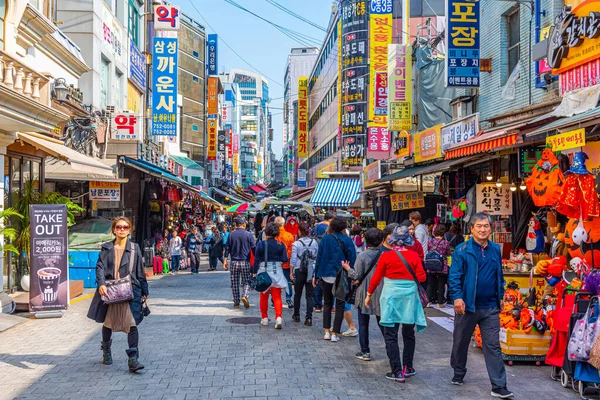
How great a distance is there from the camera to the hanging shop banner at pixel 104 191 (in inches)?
679

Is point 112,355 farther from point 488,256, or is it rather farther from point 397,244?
point 488,256

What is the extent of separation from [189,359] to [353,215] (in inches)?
877

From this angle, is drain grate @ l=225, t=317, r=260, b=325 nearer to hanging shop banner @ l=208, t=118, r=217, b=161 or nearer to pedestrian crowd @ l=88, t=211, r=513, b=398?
pedestrian crowd @ l=88, t=211, r=513, b=398

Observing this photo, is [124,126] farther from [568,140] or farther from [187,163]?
[187,163]

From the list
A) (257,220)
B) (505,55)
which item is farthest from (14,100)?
(257,220)

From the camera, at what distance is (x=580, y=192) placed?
23.2 feet

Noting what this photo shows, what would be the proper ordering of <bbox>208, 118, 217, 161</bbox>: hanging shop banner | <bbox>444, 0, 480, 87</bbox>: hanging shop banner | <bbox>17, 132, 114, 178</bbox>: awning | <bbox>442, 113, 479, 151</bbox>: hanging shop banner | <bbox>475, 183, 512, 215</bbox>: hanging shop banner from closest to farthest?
<bbox>475, 183, 512, 215</bbox>: hanging shop banner, <bbox>17, 132, 114, 178</bbox>: awning, <bbox>442, 113, 479, 151</bbox>: hanging shop banner, <bbox>444, 0, 480, 87</bbox>: hanging shop banner, <bbox>208, 118, 217, 161</bbox>: hanging shop banner

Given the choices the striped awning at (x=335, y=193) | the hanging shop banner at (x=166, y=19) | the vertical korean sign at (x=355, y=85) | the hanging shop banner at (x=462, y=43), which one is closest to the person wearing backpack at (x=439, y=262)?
the hanging shop banner at (x=462, y=43)

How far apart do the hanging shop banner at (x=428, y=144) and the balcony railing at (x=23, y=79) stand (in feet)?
28.7

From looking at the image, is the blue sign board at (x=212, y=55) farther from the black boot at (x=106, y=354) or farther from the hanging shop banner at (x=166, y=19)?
the black boot at (x=106, y=354)

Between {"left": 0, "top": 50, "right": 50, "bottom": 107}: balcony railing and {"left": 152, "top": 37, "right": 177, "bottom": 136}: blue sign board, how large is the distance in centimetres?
1338

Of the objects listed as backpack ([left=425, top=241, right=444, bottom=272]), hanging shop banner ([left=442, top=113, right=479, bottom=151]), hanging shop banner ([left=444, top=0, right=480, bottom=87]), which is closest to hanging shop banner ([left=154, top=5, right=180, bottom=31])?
hanging shop banner ([left=444, top=0, right=480, bottom=87])

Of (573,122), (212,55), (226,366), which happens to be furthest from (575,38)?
(212,55)

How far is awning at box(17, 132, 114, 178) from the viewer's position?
464 inches
